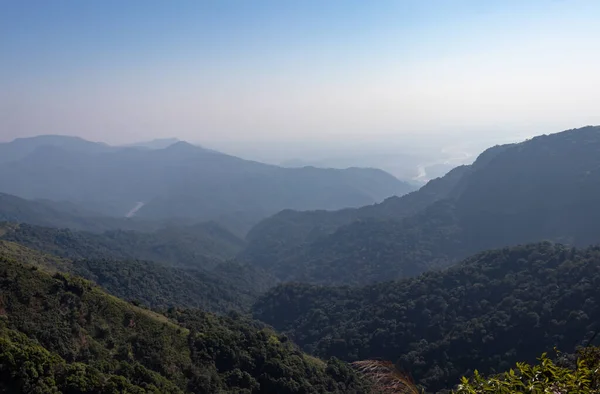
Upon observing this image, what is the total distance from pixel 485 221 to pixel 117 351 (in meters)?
104

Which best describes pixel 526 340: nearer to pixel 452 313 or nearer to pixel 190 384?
pixel 452 313

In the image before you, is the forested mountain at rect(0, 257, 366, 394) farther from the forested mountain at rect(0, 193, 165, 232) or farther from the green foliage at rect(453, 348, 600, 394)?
the forested mountain at rect(0, 193, 165, 232)

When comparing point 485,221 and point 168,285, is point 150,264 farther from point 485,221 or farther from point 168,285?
point 485,221

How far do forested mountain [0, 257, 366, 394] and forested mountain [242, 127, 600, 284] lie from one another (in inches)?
2770

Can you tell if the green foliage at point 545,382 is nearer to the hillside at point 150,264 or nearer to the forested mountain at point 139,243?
the hillside at point 150,264

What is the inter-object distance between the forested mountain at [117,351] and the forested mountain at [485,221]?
231 ft

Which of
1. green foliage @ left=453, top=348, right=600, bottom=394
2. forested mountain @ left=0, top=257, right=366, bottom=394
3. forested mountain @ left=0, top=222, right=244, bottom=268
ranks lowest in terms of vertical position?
forested mountain @ left=0, top=222, right=244, bottom=268

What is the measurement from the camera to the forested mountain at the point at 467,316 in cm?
4125

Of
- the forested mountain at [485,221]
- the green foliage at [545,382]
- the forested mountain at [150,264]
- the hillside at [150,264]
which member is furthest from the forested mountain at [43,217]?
the green foliage at [545,382]

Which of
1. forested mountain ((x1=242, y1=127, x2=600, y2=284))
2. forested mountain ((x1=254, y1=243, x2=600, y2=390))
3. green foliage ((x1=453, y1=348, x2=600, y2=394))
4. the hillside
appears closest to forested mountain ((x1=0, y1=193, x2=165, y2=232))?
the hillside

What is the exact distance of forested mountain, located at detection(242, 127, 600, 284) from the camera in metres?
98.9

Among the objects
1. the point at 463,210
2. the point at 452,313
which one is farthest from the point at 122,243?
the point at 452,313

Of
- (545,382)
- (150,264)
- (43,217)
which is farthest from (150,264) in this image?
(43,217)

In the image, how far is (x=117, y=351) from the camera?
26.2 metres
